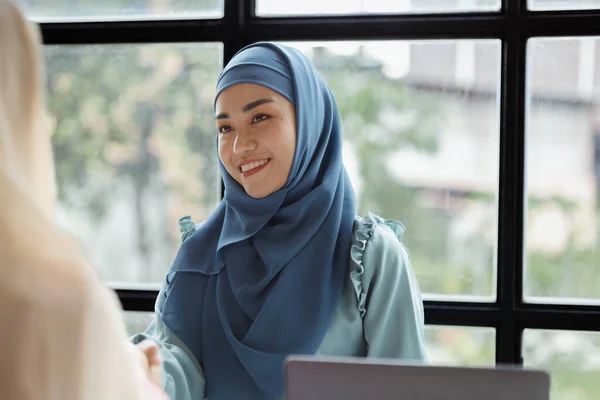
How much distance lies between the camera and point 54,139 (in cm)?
249

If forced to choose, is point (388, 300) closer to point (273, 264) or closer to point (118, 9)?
point (273, 264)

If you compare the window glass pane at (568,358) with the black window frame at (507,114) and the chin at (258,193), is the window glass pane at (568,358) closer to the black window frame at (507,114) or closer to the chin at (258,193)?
the black window frame at (507,114)

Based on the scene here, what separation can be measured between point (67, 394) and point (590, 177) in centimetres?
171

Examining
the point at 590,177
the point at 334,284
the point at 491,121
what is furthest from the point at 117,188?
the point at 590,177

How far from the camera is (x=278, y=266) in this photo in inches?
66.5

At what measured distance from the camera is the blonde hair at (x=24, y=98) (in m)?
1.02

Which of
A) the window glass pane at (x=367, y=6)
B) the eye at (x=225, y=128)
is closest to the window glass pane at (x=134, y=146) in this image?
the window glass pane at (x=367, y=6)

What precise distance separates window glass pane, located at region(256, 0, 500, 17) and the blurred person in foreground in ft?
4.37

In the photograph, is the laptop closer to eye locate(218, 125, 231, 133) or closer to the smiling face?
the smiling face

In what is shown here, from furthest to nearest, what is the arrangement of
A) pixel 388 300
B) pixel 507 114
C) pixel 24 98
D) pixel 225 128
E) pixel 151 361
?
1. pixel 507 114
2. pixel 225 128
3. pixel 388 300
4. pixel 151 361
5. pixel 24 98

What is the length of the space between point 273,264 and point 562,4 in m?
1.18

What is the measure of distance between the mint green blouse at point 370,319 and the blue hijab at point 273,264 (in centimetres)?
4

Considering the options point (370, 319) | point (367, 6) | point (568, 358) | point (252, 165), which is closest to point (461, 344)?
point (568, 358)

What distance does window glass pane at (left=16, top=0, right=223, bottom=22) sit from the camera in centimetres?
236
